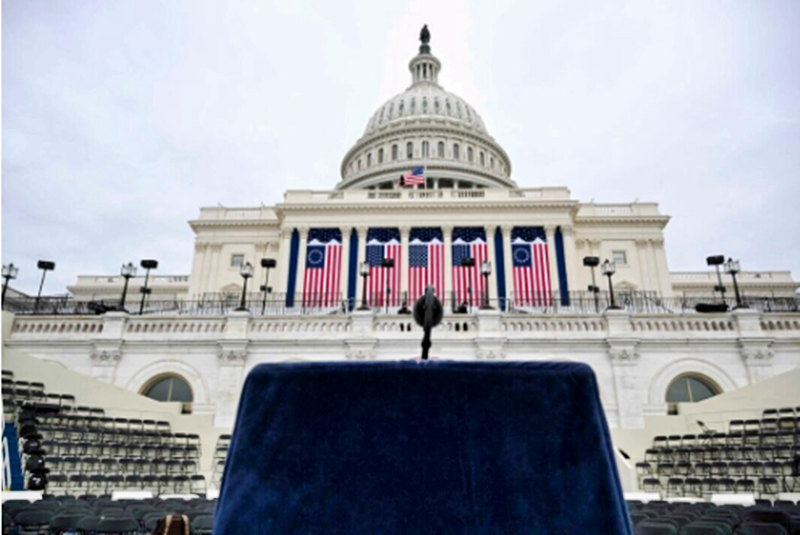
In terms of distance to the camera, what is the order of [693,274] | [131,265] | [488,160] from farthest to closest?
[488,160] < [693,274] < [131,265]

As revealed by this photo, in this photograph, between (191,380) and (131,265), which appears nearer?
(191,380)

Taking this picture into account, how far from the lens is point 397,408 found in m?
1.54

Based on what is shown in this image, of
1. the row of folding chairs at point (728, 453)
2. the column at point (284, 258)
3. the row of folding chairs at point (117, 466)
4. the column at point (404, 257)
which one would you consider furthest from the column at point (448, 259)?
the row of folding chairs at point (117, 466)

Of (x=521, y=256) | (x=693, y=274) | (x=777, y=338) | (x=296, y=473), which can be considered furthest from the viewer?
(x=693, y=274)

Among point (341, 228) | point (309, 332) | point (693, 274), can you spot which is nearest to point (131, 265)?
point (309, 332)

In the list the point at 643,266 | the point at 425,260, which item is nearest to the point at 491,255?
the point at 425,260

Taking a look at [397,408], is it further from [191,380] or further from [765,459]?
[191,380]

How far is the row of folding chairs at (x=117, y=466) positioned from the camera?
1429cm

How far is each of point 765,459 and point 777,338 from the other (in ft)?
26.3

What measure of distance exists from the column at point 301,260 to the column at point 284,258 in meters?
0.93

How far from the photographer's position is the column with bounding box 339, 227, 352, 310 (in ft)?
136

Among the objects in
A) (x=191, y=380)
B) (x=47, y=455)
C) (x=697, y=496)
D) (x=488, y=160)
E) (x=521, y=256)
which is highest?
(x=488, y=160)

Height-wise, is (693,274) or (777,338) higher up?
(693,274)

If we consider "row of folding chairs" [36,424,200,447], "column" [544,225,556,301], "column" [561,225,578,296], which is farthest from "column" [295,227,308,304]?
"row of folding chairs" [36,424,200,447]
